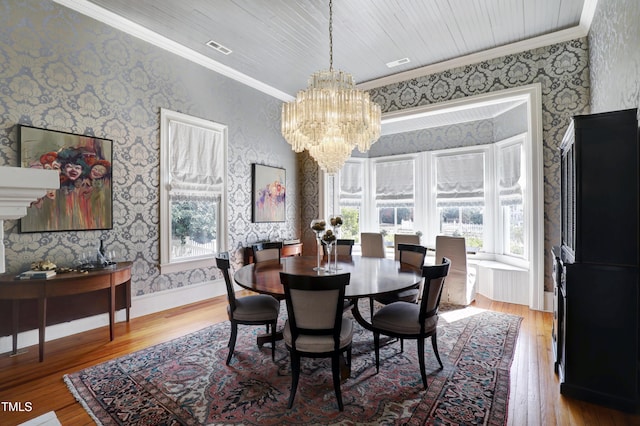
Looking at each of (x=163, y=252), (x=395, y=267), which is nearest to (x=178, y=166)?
(x=163, y=252)

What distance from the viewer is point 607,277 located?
2.00 m

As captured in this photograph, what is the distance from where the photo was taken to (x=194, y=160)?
171 inches

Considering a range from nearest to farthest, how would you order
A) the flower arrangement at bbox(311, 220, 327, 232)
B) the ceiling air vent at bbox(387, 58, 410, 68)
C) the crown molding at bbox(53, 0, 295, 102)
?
the flower arrangement at bbox(311, 220, 327, 232)
the crown molding at bbox(53, 0, 295, 102)
the ceiling air vent at bbox(387, 58, 410, 68)

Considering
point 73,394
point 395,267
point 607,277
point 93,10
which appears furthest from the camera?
point 93,10

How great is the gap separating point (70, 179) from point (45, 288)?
1.12 metres

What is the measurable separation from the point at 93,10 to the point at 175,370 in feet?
12.2

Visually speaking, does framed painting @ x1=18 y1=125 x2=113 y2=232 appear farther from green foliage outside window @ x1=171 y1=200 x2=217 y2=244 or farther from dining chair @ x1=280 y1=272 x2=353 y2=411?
dining chair @ x1=280 y1=272 x2=353 y2=411

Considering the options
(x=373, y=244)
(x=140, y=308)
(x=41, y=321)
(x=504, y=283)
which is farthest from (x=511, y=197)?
(x=41, y=321)

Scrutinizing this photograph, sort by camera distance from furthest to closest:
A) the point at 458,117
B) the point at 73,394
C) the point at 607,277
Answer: the point at 458,117, the point at 73,394, the point at 607,277

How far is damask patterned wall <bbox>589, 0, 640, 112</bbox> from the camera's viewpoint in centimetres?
217

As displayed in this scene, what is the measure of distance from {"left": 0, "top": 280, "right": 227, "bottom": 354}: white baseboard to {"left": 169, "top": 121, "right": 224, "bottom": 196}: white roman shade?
52.7 inches

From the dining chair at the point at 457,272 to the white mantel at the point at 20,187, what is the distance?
432 cm

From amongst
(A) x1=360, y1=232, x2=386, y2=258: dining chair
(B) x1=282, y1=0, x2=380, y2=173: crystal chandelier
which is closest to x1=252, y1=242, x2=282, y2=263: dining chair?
(B) x1=282, y1=0, x2=380, y2=173: crystal chandelier

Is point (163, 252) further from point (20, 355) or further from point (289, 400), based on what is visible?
point (289, 400)
